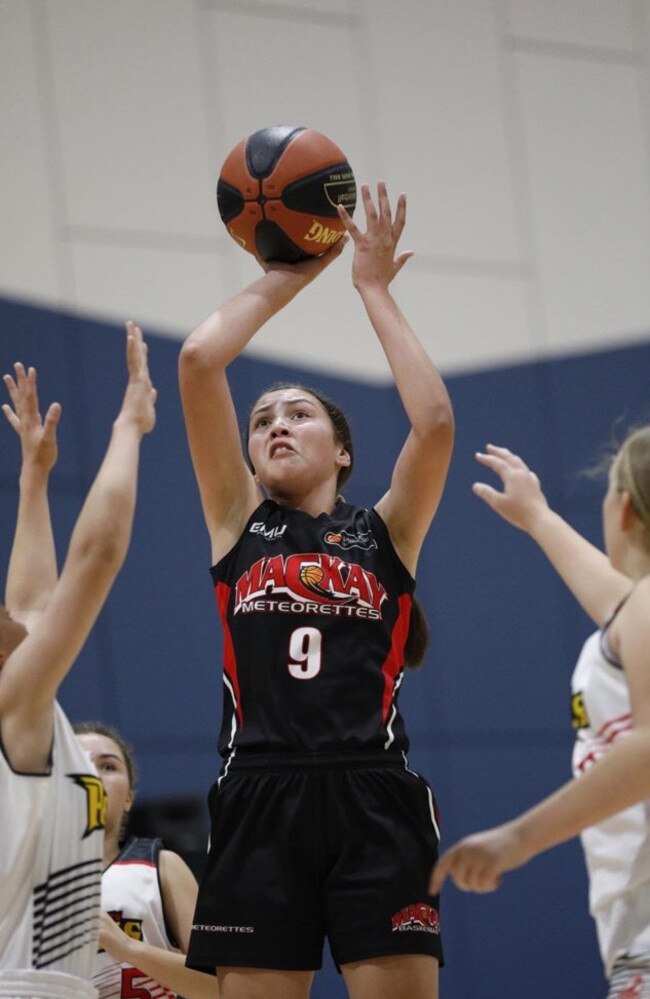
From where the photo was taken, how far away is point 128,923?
168 inches

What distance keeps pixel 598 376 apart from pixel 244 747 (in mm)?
5645

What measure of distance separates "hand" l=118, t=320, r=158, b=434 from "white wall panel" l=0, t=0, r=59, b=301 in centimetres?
476

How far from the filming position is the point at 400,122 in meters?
8.39

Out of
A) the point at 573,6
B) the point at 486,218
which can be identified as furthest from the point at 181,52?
the point at 573,6

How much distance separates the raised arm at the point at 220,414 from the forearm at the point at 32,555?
0.39m

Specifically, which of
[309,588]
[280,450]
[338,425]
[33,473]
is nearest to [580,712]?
[309,588]

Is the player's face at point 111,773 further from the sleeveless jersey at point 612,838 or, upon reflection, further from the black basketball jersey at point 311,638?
the sleeveless jersey at point 612,838

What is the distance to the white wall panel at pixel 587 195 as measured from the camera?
8.60 meters

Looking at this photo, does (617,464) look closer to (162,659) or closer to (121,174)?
(162,659)

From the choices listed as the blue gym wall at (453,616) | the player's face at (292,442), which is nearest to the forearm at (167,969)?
the player's face at (292,442)

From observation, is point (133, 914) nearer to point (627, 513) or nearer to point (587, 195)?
point (627, 513)

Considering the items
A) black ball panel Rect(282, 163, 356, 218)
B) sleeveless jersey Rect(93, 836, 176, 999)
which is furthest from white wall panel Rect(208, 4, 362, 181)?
sleeveless jersey Rect(93, 836, 176, 999)

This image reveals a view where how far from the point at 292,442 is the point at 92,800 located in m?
1.21

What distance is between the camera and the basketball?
12.8ft
